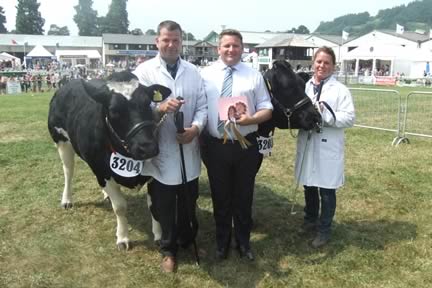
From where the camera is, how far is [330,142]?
14.3 ft

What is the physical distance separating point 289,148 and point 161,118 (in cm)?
601

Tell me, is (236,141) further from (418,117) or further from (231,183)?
(418,117)

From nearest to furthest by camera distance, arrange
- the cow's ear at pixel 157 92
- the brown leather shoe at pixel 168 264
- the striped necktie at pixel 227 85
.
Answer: the cow's ear at pixel 157 92, the striped necktie at pixel 227 85, the brown leather shoe at pixel 168 264

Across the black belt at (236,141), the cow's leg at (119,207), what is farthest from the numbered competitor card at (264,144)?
the cow's leg at (119,207)

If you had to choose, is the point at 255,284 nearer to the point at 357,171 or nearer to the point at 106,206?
the point at 106,206

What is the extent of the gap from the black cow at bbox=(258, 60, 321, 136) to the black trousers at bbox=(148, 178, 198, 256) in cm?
116

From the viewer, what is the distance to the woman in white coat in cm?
428

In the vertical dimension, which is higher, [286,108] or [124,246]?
[286,108]

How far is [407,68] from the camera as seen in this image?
1864 inches

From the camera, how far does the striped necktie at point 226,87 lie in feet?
12.8

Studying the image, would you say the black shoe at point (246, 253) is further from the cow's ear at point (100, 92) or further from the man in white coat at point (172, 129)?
the cow's ear at point (100, 92)

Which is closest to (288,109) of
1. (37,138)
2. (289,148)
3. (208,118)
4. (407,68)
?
(208,118)

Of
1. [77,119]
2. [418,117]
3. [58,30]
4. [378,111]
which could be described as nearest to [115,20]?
[58,30]

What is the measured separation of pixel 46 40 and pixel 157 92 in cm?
9810
